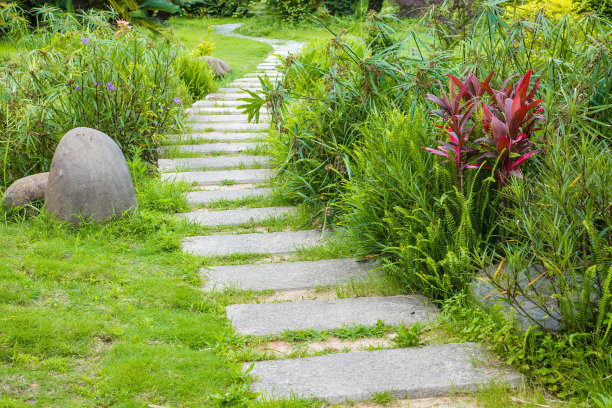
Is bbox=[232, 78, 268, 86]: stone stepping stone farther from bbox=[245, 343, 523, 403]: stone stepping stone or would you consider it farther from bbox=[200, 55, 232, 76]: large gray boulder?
bbox=[245, 343, 523, 403]: stone stepping stone

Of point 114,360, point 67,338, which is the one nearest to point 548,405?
point 114,360

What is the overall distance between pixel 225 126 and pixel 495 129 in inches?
180

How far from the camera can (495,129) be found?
335cm

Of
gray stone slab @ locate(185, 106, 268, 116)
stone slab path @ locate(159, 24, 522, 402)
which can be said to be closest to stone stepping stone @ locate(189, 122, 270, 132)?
gray stone slab @ locate(185, 106, 268, 116)

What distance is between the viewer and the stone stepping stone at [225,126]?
7.23 m

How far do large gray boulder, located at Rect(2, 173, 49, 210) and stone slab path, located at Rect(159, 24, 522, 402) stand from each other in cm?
113

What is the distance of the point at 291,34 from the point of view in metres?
18.2

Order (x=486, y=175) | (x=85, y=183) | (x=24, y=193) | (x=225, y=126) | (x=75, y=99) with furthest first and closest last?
(x=225, y=126) → (x=75, y=99) → (x=24, y=193) → (x=85, y=183) → (x=486, y=175)

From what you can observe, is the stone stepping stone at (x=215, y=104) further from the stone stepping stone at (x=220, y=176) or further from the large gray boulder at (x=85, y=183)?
the large gray boulder at (x=85, y=183)

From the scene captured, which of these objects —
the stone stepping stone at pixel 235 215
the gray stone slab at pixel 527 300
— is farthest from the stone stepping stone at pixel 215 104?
the gray stone slab at pixel 527 300

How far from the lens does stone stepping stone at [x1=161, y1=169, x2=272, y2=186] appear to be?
5672 mm

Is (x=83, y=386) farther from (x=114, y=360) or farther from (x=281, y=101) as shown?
(x=281, y=101)

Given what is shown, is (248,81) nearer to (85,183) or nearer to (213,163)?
(213,163)

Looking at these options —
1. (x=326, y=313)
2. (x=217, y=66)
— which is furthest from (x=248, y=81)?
(x=326, y=313)
